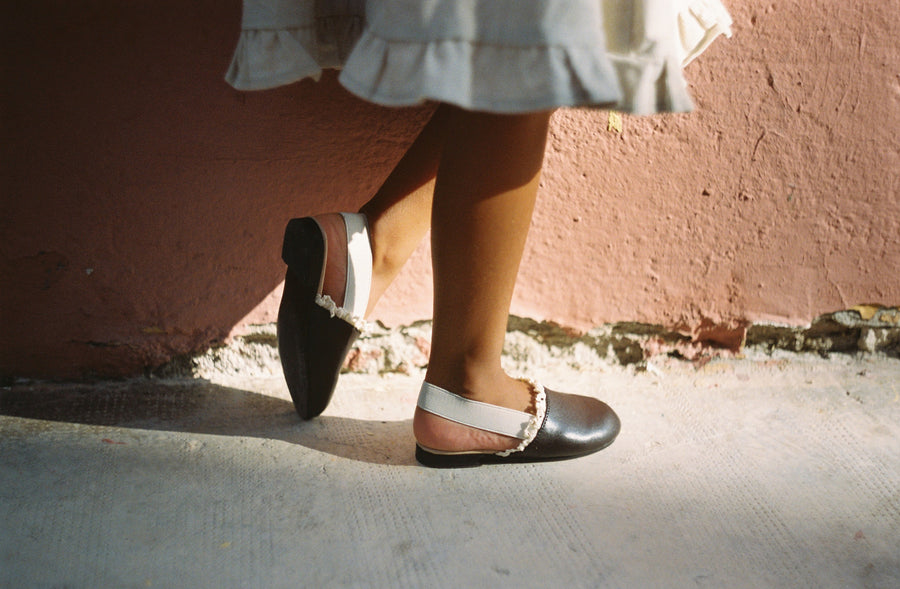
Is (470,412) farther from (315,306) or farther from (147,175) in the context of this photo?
(147,175)

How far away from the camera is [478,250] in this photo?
0.82 metres

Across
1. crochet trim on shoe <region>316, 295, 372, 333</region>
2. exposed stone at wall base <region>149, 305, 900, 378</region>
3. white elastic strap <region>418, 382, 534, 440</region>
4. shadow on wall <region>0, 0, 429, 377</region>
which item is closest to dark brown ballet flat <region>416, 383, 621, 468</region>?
white elastic strap <region>418, 382, 534, 440</region>

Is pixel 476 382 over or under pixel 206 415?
over

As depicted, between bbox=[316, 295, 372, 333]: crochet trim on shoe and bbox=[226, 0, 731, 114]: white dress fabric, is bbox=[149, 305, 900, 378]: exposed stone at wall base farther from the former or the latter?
bbox=[226, 0, 731, 114]: white dress fabric

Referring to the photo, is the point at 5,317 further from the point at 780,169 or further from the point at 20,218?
the point at 780,169

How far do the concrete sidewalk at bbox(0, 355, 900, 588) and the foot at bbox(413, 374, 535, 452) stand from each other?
4cm

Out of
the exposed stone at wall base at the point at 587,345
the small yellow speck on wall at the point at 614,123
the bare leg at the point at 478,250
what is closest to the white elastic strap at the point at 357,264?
the bare leg at the point at 478,250

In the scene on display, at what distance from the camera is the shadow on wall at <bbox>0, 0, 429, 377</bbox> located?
99 centimetres

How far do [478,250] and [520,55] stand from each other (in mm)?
253

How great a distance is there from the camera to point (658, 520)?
842 millimetres

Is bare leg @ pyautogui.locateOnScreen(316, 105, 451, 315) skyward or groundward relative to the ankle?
skyward

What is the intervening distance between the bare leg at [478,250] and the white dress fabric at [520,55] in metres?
0.14

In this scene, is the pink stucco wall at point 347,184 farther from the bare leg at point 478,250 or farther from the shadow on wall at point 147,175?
the bare leg at point 478,250

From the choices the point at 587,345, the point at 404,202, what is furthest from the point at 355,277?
the point at 587,345
